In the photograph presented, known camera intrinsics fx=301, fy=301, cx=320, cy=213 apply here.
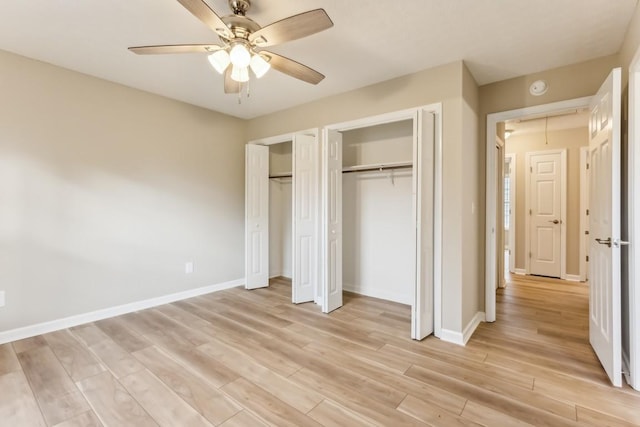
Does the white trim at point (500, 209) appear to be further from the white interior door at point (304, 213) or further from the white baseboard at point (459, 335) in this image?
the white interior door at point (304, 213)

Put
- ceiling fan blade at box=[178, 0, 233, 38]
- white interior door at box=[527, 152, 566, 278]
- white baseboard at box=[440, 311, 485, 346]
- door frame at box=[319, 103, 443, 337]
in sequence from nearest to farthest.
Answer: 1. ceiling fan blade at box=[178, 0, 233, 38]
2. white baseboard at box=[440, 311, 485, 346]
3. door frame at box=[319, 103, 443, 337]
4. white interior door at box=[527, 152, 566, 278]

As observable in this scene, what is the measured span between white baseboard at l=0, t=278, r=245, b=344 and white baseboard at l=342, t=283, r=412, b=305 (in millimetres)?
1875

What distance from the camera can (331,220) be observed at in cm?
354

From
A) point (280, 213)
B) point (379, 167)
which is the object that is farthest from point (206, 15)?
point (280, 213)

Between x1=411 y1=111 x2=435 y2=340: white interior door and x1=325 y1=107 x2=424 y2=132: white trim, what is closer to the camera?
x1=411 y1=111 x2=435 y2=340: white interior door

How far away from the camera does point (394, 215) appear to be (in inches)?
151

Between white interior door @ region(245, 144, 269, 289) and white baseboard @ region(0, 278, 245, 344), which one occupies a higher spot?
white interior door @ region(245, 144, 269, 289)

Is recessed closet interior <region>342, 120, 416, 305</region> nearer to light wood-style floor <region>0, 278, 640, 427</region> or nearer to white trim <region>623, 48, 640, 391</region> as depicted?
light wood-style floor <region>0, 278, 640, 427</region>

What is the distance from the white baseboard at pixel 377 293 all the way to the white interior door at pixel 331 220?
0.57 meters

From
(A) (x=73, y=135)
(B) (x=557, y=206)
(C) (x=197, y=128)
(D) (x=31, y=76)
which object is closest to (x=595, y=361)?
(B) (x=557, y=206)

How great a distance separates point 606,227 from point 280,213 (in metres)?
3.98

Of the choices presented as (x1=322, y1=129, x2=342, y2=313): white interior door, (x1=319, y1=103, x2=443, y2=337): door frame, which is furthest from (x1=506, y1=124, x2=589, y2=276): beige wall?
(x1=322, y1=129, x2=342, y2=313): white interior door

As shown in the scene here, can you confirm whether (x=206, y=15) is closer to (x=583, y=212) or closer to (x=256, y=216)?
(x=256, y=216)

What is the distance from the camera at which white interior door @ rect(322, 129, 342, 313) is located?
3461mm
